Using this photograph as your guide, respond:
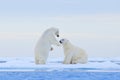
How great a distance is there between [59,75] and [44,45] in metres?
3.77

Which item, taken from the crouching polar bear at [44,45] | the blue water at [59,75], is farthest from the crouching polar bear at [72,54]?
the blue water at [59,75]

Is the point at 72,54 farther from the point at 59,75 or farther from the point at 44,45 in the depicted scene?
the point at 59,75

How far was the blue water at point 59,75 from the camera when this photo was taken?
11.0 m

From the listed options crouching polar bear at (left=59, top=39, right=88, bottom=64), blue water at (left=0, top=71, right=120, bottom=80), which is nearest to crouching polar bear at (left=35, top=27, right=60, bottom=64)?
crouching polar bear at (left=59, top=39, right=88, bottom=64)

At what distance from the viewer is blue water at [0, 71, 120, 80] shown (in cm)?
1098

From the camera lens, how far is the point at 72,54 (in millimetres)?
15383

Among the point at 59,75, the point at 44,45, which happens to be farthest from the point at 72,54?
the point at 59,75

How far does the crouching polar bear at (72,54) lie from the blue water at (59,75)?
314 centimetres

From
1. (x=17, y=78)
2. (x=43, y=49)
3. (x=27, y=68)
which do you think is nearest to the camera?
(x=17, y=78)

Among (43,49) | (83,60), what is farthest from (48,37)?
(83,60)

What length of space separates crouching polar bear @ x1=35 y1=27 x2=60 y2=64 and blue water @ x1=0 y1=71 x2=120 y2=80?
118 inches

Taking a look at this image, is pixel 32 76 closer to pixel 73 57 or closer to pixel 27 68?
pixel 27 68

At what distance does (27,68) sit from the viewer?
1345 cm

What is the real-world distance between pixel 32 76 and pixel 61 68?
1.89 meters
